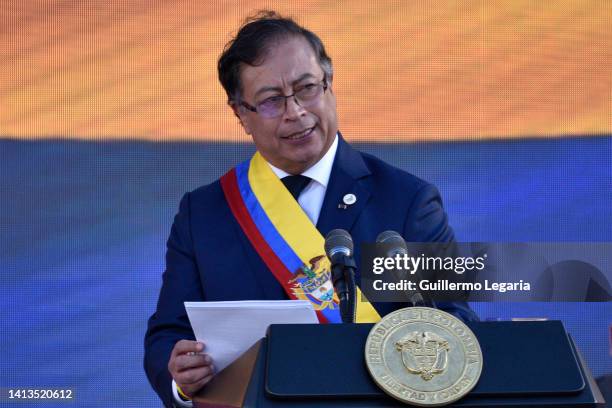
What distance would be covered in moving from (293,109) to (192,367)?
2.78 ft

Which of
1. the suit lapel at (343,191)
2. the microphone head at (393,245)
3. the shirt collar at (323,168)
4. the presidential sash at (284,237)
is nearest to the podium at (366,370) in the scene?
the microphone head at (393,245)

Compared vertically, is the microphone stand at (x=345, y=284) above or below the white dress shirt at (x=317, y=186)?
above

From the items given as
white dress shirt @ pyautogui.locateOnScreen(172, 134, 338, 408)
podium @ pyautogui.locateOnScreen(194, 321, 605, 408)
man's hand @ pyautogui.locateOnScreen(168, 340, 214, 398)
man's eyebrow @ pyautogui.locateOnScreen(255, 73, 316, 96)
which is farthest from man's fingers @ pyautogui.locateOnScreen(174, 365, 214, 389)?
man's eyebrow @ pyautogui.locateOnScreen(255, 73, 316, 96)

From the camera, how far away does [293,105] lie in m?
2.52

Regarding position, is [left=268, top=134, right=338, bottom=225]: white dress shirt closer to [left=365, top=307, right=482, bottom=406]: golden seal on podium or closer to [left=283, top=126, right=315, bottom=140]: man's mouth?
[left=283, top=126, right=315, bottom=140]: man's mouth

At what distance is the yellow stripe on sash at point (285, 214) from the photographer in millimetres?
2477

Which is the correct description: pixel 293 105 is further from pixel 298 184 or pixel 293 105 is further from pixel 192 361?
pixel 192 361

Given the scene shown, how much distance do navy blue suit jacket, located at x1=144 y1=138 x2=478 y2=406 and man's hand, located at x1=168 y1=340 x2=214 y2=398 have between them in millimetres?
416

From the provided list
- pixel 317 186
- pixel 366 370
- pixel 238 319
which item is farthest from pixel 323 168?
pixel 366 370

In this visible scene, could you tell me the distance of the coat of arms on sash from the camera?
239 cm

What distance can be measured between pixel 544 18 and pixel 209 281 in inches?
66.3

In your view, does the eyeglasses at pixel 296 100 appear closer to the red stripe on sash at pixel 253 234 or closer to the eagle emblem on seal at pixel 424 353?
the red stripe on sash at pixel 253 234

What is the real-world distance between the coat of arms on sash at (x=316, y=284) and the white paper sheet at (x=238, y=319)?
570 mm

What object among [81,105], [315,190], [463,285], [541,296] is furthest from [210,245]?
[81,105]
